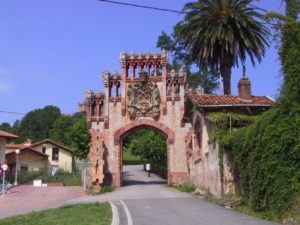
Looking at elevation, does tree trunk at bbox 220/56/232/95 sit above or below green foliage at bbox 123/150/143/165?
above

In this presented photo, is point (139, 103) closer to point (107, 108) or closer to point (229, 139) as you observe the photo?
point (107, 108)

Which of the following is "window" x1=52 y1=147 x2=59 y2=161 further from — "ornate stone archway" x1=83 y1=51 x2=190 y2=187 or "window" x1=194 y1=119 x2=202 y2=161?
"window" x1=194 y1=119 x2=202 y2=161

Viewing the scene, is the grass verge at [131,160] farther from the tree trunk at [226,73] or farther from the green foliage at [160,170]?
the tree trunk at [226,73]

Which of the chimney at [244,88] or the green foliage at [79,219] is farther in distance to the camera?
the chimney at [244,88]

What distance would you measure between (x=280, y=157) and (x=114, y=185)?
2312 centimetres

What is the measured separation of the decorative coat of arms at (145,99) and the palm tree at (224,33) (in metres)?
4.44

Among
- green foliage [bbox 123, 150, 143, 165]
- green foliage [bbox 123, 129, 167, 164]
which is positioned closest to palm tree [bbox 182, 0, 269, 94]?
green foliage [bbox 123, 129, 167, 164]

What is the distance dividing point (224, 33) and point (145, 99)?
8.28 metres

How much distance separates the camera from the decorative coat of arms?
3653 cm

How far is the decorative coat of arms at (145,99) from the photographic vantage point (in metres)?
36.5

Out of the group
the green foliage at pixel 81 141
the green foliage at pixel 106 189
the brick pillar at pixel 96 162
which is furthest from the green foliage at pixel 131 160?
the green foliage at pixel 106 189

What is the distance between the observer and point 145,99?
3675 centimetres

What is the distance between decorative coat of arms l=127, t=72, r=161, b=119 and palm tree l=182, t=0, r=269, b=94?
444 centimetres

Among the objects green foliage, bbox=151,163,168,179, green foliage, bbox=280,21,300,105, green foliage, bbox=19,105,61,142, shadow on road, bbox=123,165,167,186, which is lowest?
shadow on road, bbox=123,165,167,186
